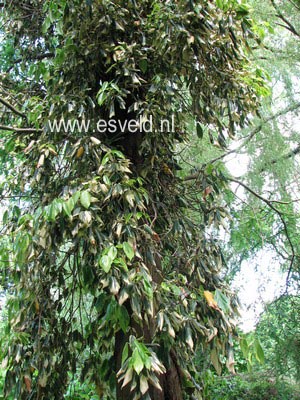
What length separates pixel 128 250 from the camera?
4.27 ft

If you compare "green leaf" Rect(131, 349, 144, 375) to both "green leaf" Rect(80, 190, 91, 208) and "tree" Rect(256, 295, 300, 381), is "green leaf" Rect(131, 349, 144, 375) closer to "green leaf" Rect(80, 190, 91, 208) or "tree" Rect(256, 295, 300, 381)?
"green leaf" Rect(80, 190, 91, 208)

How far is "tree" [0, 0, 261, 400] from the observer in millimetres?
1342

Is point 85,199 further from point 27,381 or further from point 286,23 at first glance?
point 286,23

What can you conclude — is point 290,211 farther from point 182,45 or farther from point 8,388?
point 8,388

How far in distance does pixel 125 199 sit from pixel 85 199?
0.17 m

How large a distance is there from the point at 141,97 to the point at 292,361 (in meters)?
1.70

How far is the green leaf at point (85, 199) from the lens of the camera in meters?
1.30

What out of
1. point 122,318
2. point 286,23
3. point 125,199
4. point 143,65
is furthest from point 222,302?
point 286,23

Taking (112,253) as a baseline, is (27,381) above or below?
below

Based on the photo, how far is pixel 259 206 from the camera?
8.68ft

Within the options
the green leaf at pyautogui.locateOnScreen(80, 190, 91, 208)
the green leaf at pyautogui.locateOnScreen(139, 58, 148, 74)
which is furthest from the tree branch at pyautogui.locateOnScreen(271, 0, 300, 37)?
the green leaf at pyautogui.locateOnScreen(80, 190, 91, 208)

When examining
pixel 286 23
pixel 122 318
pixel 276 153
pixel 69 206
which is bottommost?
pixel 122 318

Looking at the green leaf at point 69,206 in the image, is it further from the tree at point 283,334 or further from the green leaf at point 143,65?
the tree at point 283,334

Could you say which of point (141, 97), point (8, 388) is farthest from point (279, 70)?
point (8, 388)
